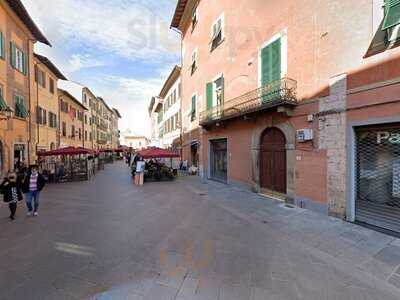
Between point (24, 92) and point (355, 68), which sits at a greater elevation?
point (24, 92)

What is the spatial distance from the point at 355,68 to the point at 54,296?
25.2ft

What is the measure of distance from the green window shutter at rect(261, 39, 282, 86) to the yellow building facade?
11.7 m

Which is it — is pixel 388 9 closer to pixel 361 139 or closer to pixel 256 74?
pixel 361 139

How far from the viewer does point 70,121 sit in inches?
1097

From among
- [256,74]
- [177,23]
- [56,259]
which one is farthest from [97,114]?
[56,259]

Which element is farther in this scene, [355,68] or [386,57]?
[355,68]

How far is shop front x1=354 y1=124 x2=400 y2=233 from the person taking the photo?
5.96 meters

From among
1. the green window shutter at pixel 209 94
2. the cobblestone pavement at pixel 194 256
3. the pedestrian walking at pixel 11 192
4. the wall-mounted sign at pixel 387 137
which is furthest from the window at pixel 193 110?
the wall-mounted sign at pixel 387 137

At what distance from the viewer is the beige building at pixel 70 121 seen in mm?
24969

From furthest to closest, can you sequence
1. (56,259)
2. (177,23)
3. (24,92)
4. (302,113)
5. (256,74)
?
(177,23) → (24,92) → (256,74) → (302,113) → (56,259)

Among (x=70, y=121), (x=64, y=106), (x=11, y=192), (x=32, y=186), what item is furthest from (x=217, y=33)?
(x=70, y=121)

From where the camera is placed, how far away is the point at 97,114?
4659 cm

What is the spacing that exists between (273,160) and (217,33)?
320 inches

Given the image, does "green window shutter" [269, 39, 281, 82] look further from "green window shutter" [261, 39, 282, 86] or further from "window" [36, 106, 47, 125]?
"window" [36, 106, 47, 125]
